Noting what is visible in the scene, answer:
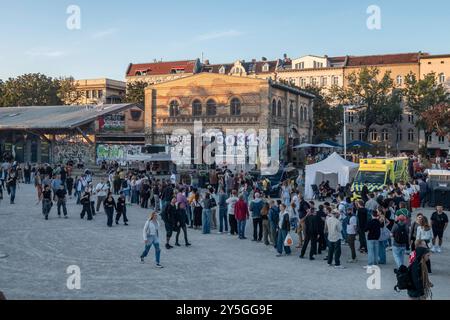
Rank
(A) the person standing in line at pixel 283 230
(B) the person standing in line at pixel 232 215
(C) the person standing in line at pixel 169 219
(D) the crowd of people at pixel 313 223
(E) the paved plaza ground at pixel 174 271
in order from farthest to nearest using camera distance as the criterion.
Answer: (B) the person standing in line at pixel 232 215
(C) the person standing in line at pixel 169 219
(A) the person standing in line at pixel 283 230
(D) the crowd of people at pixel 313 223
(E) the paved plaza ground at pixel 174 271

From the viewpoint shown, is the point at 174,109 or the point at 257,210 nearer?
the point at 257,210

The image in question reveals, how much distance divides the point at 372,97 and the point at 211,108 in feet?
82.5

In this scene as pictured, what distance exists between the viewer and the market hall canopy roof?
142 ft

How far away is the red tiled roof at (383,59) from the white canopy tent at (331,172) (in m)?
46.5

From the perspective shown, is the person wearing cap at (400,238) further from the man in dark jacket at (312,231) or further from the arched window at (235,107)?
the arched window at (235,107)

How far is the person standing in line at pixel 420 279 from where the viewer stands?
27.3 feet

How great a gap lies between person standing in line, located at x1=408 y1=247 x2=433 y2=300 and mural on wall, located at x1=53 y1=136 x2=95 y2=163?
129 ft

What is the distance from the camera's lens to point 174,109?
47469 millimetres

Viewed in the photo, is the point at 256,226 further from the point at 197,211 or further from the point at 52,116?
the point at 52,116

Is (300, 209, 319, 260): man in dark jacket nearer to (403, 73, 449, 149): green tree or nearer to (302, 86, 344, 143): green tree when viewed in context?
(302, 86, 344, 143): green tree

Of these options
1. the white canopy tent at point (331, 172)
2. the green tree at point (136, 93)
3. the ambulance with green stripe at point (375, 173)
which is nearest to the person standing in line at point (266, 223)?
the ambulance with green stripe at point (375, 173)

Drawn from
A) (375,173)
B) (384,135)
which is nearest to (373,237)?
(375,173)
